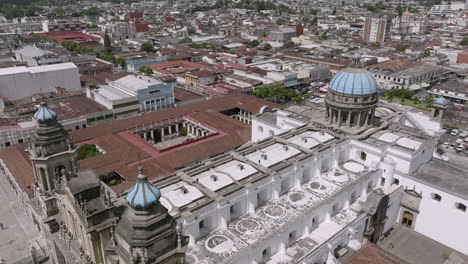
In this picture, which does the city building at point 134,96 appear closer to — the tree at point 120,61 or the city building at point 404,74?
the tree at point 120,61

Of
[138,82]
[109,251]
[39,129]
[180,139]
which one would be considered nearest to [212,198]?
[109,251]

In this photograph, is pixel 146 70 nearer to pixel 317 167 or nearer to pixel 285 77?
pixel 285 77

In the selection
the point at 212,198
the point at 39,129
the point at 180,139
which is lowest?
the point at 180,139

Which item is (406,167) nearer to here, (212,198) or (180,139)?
(212,198)

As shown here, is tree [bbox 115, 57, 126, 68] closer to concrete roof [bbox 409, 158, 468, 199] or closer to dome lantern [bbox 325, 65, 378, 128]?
dome lantern [bbox 325, 65, 378, 128]

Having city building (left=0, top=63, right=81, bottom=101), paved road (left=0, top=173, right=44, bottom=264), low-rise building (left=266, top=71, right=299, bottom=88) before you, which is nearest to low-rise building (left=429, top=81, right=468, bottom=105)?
low-rise building (left=266, top=71, right=299, bottom=88)
